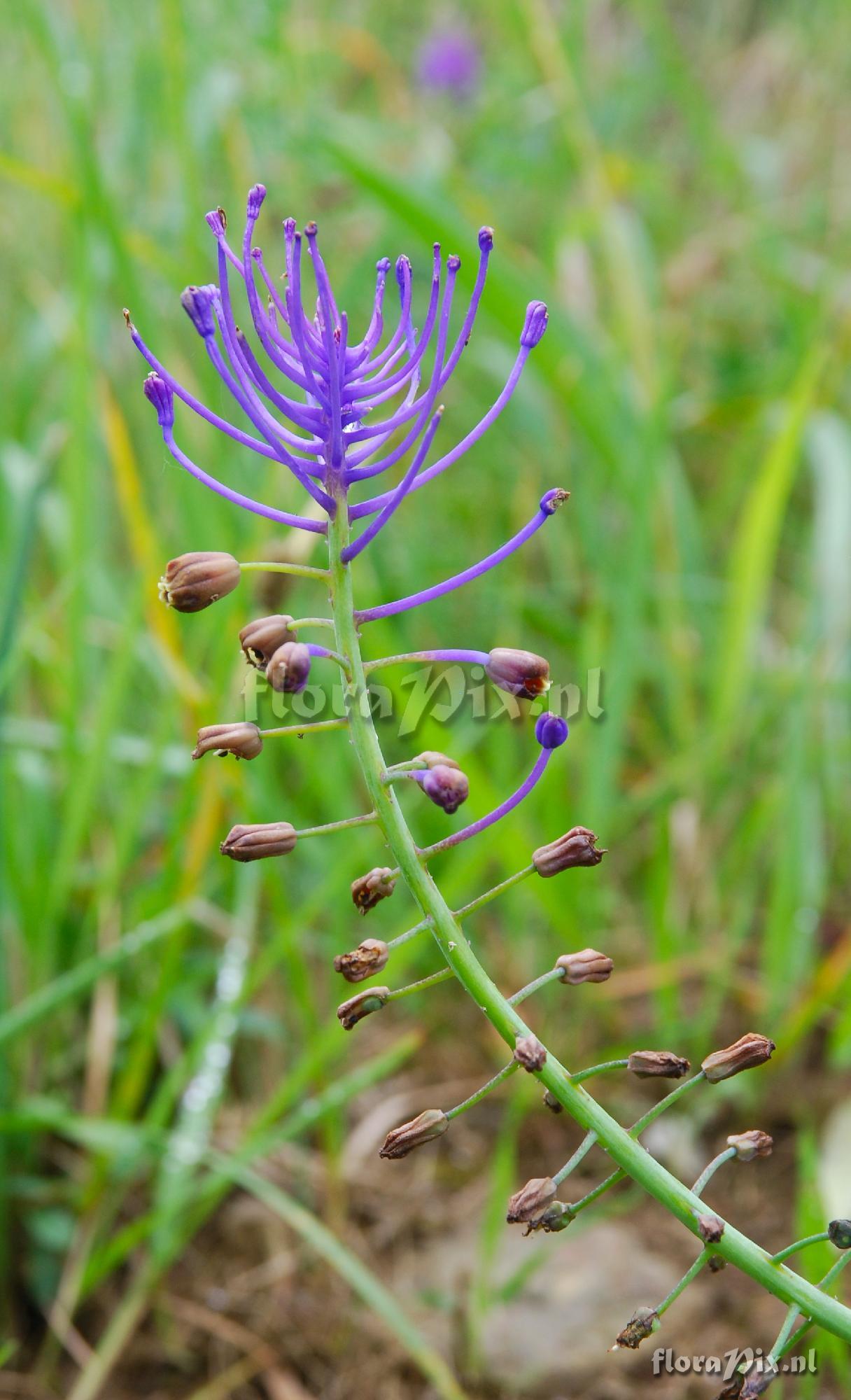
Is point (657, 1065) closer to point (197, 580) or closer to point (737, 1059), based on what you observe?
point (737, 1059)

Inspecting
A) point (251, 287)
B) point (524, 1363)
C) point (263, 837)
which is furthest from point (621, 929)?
point (251, 287)

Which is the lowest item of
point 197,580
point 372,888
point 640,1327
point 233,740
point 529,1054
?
point 640,1327

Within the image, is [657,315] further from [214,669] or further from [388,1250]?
[388,1250]

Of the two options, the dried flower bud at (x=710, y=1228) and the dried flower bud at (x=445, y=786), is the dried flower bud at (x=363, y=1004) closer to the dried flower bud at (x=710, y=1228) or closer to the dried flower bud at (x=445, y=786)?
the dried flower bud at (x=445, y=786)

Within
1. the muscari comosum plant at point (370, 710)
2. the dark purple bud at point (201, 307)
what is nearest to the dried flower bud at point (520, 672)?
the muscari comosum plant at point (370, 710)

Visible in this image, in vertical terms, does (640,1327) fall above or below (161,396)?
below

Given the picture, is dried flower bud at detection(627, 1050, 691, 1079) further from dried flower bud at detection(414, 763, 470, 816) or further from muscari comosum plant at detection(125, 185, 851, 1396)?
dried flower bud at detection(414, 763, 470, 816)

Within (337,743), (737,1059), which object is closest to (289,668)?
(737,1059)
